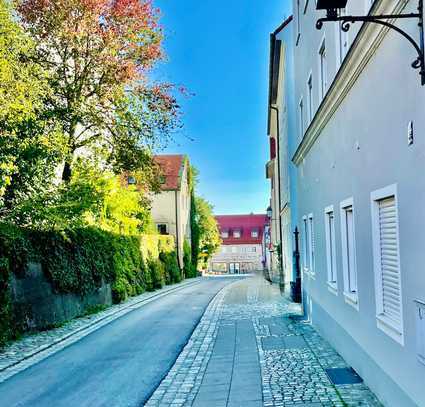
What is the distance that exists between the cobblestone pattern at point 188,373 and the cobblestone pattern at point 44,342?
2.87 meters

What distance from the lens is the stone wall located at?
42.5ft

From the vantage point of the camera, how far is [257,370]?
8938 millimetres

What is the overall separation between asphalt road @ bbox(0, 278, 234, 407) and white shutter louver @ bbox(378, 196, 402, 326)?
142 inches

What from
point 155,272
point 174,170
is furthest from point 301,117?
point 174,170

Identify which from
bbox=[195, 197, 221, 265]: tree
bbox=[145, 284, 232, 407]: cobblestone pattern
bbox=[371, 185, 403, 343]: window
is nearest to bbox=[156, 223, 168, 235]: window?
bbox=[195, 197, 221, 265]: tree

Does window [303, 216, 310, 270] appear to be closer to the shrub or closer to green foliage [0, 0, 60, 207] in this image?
green foliage [0, 0, 60, 207]

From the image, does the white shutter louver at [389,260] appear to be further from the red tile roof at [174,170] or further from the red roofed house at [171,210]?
the red roofed house at [171,210]

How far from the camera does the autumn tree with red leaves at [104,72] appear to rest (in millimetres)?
20141

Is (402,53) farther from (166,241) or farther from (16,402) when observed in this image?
(166,241)

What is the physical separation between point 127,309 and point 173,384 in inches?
461

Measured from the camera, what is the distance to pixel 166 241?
37094 mm

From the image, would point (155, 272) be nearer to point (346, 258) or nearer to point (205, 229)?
point (346, 258)

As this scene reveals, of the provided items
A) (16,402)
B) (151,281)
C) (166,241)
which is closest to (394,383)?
(16,402)

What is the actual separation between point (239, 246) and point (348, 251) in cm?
8334
